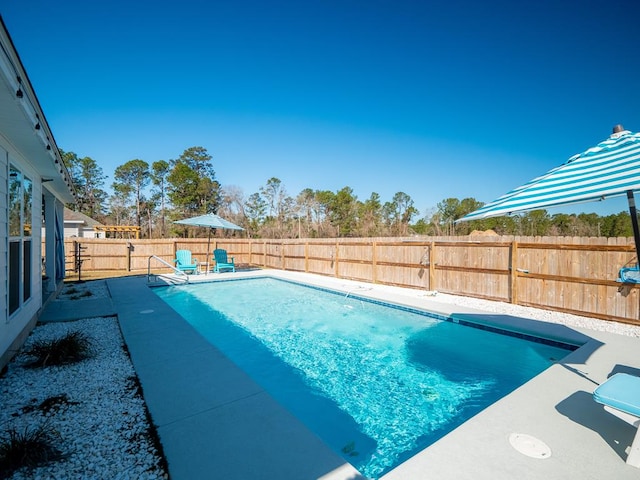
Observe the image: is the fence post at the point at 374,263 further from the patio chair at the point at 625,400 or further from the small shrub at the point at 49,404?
the small shrub at the point at 49,404

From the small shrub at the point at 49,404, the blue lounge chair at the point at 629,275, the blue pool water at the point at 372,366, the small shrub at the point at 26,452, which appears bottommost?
the blue pool water at the point at 372,366

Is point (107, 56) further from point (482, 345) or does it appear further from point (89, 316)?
point (482, 345)

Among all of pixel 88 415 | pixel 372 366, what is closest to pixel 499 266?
pixel 372 366

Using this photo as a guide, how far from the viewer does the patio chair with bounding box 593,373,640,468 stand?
2.08 meters

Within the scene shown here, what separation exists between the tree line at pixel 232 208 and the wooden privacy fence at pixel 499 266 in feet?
63.4

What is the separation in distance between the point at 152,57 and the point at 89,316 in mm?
10069

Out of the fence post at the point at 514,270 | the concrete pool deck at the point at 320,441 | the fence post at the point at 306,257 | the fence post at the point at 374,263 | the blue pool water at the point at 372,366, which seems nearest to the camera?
the concrete pool deck at the point at 320,441

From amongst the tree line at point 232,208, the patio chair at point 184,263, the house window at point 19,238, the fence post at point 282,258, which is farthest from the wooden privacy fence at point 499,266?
the tree line at point 232,208

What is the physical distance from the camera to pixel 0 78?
93.8 inches

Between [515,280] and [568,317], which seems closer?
[568,317]

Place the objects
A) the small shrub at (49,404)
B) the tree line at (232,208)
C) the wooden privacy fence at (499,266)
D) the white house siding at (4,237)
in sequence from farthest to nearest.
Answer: the tree line at (232,208) < the wooden privacy fence at (499,266) < the white house siding at (4,237) < the small shrub at (49,404)

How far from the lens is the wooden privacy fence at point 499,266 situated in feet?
19.9

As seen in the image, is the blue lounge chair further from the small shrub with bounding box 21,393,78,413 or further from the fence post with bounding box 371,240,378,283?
the small shrub with bounding box 21,393,78,413

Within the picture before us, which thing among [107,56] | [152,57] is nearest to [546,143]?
[152,57]
